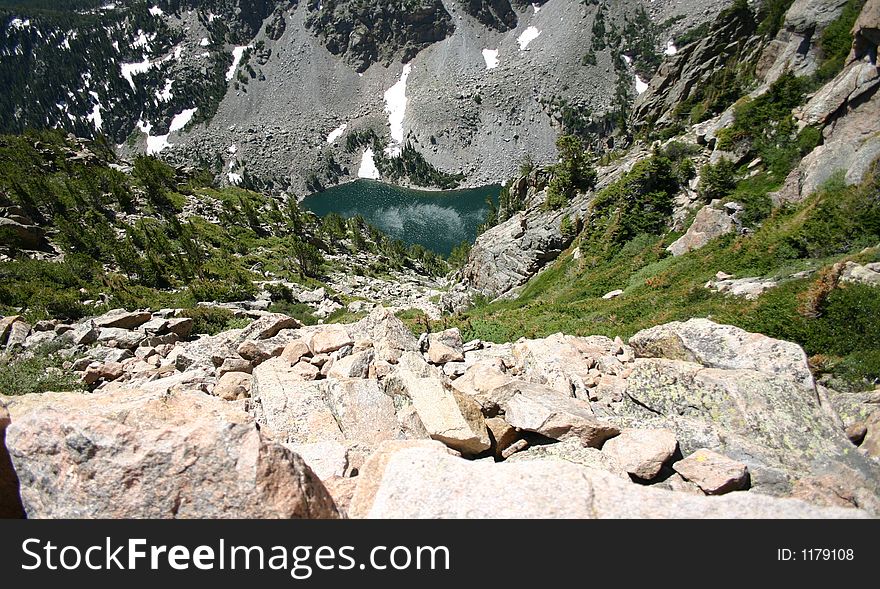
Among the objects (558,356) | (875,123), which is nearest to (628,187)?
(875,123)

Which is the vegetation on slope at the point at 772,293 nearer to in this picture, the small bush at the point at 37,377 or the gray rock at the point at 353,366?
the gray rock at the point at 353,366

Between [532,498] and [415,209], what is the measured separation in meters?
159

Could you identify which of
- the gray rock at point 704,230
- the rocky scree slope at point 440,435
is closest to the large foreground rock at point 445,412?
the rocky scree slope at point 440,435

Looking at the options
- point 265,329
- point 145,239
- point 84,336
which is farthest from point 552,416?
point 145,239

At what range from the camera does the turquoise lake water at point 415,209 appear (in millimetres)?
137375

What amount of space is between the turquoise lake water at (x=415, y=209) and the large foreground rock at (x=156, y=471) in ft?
407

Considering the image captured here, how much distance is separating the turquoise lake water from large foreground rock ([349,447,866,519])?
124 m

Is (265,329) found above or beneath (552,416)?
above

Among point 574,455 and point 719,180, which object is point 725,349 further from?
point 719,180

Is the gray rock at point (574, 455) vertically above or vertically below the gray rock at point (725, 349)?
below

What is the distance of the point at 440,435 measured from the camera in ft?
29.8

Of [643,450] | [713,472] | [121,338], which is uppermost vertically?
[121,338]
